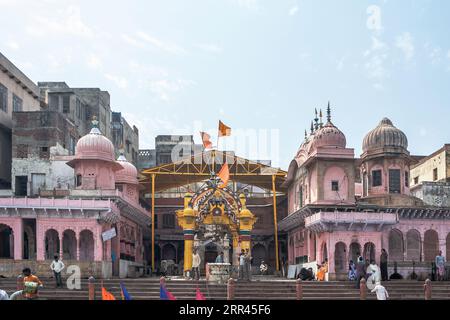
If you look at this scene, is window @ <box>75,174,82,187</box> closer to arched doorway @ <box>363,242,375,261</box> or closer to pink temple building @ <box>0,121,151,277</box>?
pink temple building @ <box>0,121,151,277</box>

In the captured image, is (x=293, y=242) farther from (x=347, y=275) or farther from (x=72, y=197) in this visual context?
(x=72, y=197)

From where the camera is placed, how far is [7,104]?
149 feet

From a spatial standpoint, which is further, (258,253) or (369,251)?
(258,253)

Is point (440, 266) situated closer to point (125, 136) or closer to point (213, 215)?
point (213, 215)

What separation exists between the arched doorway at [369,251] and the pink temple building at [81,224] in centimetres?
1434

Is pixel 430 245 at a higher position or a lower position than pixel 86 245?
lower

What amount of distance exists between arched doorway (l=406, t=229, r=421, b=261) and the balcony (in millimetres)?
4040

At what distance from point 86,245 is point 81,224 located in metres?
2.80

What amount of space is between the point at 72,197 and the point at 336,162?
1540cm

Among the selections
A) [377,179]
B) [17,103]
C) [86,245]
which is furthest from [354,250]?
[17,103]

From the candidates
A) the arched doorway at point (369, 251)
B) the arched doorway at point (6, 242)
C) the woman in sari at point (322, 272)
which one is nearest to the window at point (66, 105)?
the arched doorway at point (6, 242)

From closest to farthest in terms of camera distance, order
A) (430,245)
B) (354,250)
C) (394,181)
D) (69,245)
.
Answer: (69,245)
(354,250)
(430,245)
(394,181)

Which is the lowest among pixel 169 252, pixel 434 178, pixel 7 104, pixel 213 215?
pixel 169 252

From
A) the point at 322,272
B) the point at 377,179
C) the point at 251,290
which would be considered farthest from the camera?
the point at 377,179
